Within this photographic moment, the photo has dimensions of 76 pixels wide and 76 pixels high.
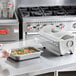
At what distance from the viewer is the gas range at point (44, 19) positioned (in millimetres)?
3939

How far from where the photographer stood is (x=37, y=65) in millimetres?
2043

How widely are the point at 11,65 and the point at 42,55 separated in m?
0.41

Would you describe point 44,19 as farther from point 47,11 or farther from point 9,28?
point 9,28

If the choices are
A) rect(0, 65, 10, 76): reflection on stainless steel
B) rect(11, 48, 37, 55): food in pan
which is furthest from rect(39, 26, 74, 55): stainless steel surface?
rect(0, 65, 10, 76): reflection on stainless steel

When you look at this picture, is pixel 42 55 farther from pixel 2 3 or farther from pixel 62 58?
pixel 2 3

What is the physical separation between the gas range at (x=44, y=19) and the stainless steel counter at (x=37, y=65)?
168 cm

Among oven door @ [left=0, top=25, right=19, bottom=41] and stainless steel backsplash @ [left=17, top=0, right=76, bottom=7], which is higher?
stainless steel backsplash @ [left=17, top=0, right=76, bottom=7]

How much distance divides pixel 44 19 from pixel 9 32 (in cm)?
66

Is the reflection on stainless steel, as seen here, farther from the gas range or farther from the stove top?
the stove top

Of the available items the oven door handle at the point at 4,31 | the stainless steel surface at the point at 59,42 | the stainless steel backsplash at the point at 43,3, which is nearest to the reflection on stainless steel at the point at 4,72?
the stainless steel surface at the point at 59,42

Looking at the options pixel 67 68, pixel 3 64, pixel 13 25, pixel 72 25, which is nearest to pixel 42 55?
pixel 67 68

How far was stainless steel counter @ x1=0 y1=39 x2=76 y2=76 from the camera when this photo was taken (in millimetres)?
1920

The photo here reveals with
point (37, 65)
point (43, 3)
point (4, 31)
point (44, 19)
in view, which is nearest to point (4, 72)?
point (37, 65)

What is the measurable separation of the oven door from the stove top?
347mm
